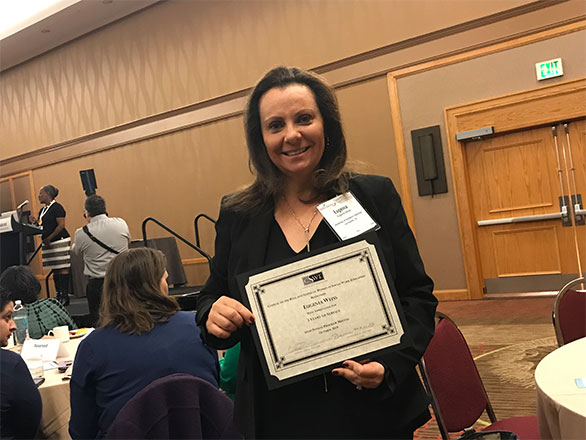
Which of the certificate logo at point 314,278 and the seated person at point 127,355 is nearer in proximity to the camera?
the certificate logo at point 314,278

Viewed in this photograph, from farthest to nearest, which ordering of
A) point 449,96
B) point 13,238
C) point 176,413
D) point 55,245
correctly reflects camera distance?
1. point 55,245
2. point 13,238
3. point 449,96
4. point 176,413

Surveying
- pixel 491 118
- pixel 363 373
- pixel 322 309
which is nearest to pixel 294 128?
pixel 322 309

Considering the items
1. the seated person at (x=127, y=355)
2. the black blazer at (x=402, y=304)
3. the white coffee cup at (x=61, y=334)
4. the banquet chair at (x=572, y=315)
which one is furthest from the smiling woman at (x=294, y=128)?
the white coffee cup at (x=61, y=334)

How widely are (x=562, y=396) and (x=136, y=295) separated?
1.64 meters

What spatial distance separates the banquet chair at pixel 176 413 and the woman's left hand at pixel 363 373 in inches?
31.1

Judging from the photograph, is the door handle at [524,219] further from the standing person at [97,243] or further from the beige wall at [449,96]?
the standing person at [97,243]

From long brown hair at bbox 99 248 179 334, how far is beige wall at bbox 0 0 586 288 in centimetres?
457

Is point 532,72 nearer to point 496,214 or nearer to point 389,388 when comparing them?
point 496,214

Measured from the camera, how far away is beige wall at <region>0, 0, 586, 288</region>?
26.0 ft

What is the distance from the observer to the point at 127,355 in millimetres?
2266

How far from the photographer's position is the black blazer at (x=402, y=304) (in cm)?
119

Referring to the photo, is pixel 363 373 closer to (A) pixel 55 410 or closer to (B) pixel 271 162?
(B) pixel 271 162

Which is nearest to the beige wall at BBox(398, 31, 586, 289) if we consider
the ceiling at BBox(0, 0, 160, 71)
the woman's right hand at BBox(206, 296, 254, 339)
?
the ceiling at BBox(0, 0, 160, 71)

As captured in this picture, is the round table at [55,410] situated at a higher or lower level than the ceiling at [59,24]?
lower
